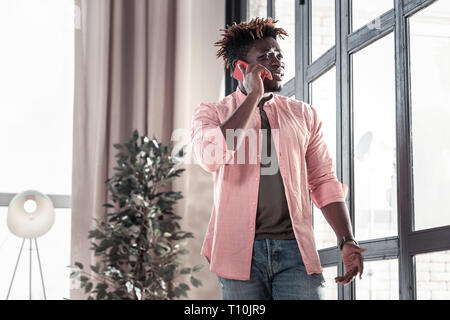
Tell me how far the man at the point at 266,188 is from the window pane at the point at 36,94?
2775mm

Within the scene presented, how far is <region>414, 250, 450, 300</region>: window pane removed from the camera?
187cm

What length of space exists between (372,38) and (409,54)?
1.00 ft

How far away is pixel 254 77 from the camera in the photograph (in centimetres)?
182

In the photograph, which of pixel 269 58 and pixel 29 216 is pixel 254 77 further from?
pixel 29 216

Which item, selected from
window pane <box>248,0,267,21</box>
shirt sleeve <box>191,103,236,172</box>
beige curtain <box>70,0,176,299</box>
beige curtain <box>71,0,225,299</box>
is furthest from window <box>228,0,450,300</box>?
beige curtain <box>70,0,176,299</box>

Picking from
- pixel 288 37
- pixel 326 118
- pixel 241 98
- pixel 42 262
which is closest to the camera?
pixel 241 98


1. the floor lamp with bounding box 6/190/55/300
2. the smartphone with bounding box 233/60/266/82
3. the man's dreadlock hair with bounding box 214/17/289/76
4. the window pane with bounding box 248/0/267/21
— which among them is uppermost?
the window pane with bounding box 248/0/267/21

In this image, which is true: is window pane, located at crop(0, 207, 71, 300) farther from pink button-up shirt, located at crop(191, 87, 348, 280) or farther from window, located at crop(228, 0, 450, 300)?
pink button-up shirt, located at crop(191, 87, 348, 280)

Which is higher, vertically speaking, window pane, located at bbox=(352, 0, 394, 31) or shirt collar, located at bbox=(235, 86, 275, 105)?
window pane, located at bbox=(352, 0, 394, 31)

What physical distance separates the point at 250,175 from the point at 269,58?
A: 0.35 metres

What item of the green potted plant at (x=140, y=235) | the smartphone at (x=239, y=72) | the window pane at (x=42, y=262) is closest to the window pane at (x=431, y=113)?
the smartphone at (x=239, y=72)

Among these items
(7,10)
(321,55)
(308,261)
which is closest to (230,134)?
(308,261)

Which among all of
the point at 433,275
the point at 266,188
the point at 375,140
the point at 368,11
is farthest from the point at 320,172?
the point at 368,11

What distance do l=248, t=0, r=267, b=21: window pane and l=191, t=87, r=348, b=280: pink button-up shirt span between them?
2004 mm
